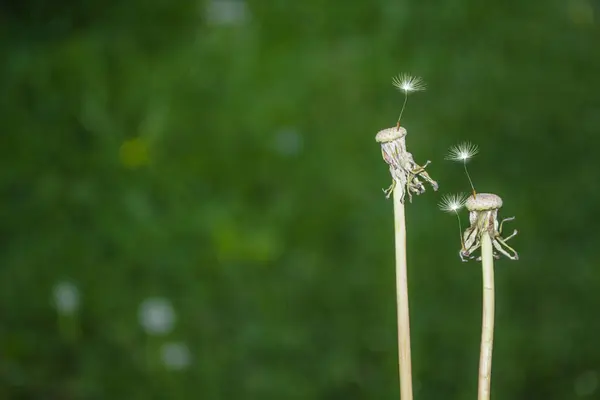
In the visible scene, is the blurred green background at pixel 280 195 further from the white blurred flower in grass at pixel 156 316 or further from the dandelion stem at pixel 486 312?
the dandelion stem at pixel 486 312

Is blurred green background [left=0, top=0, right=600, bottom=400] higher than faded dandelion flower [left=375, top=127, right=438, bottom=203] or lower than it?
higher

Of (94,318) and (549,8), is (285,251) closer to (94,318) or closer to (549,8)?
(94,318)

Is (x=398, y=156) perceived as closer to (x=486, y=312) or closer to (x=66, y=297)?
(x=486, y=312)

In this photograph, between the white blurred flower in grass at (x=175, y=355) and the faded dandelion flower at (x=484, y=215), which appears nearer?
the faded dandelion flower at (x=484, y=215)

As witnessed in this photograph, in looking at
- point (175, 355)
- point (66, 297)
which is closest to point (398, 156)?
point (175, 355)

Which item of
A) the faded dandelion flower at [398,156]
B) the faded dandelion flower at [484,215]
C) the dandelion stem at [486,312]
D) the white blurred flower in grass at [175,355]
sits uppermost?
the white blurred flower in grass at [175,355]

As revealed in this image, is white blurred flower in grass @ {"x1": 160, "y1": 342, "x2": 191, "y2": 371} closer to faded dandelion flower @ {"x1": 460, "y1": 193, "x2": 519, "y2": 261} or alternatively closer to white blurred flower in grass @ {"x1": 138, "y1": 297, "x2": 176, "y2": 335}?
white blurred flower in grass @ {"x1": 138, "y1": 297, "x2": 176, "y2": 335}

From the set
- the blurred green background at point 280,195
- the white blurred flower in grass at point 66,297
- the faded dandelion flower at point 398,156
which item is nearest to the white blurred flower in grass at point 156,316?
the blurred green background at point 280,195

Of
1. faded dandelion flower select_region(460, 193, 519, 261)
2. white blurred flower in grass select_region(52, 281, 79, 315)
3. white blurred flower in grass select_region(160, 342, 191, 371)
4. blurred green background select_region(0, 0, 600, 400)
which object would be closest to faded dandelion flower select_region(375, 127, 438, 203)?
faded dandelion flower select_region(460, 193, 519, 261)

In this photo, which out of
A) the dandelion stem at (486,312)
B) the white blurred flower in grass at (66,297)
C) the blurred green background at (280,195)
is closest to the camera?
the dandelion stem at (486,312)
